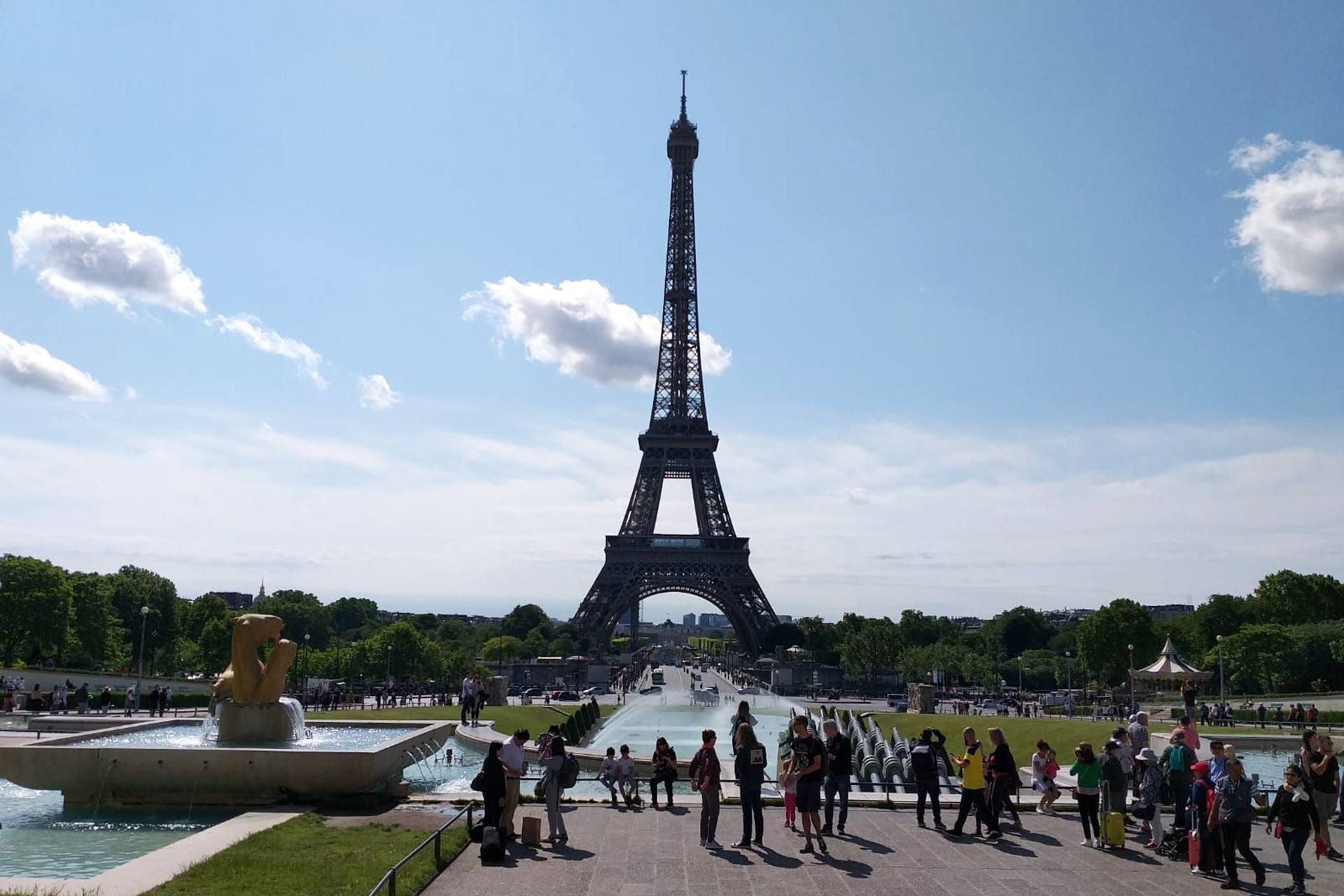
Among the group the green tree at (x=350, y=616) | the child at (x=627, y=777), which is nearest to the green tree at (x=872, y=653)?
the child at (x=627, y=777)

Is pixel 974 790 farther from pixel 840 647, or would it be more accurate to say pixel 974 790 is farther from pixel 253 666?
pixel 840 647

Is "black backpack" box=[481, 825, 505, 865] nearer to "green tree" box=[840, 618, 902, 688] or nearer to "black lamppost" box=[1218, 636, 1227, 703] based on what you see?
"black lamppost" box=[1218, 636, 1227, 703]

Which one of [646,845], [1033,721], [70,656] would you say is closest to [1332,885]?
Answer: [646,845]

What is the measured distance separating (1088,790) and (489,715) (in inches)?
1008

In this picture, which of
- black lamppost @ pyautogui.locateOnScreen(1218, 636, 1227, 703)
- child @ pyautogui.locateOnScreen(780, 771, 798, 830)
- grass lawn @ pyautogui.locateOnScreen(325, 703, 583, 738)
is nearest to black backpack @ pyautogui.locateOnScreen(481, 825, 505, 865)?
child @ pyautogui.locateOnScreen(780, 771, 798, 830)

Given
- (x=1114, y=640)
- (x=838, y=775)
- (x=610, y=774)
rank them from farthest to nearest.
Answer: (x=1114, y=640) → (x=610, y=774) → (x=838, y=775)

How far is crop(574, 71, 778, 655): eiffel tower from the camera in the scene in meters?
90.2

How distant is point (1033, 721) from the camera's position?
37.2 meters

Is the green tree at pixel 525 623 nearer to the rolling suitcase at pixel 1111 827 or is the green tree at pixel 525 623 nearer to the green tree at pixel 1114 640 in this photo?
the green tree at pixel 1114 640

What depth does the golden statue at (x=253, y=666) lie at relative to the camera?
69.7ft

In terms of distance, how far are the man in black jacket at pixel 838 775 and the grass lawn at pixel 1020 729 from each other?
15434 millimetres

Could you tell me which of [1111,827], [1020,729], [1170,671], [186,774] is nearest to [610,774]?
[186,774]

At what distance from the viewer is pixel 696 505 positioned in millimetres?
94875

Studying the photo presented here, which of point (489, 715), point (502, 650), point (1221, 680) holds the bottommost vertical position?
point (502, 650)
